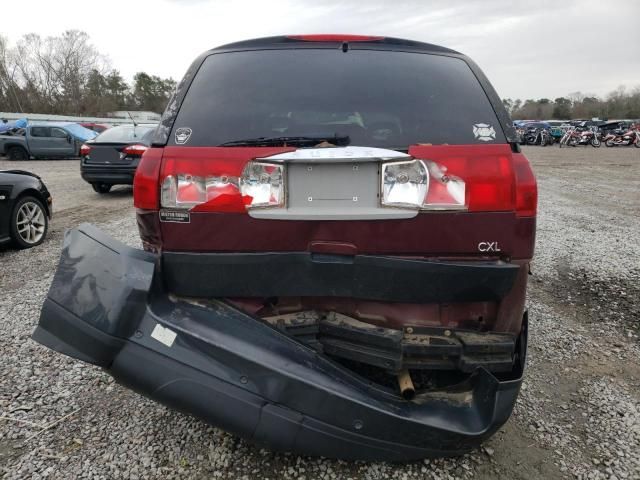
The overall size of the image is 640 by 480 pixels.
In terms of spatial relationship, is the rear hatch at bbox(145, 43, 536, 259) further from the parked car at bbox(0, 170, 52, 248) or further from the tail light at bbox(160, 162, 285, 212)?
the parked car at bbox(0, 170, 52, 248)

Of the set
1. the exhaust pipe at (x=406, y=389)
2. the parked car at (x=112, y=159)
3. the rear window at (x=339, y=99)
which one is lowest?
the exhaust pipe at (x=406, y=389)

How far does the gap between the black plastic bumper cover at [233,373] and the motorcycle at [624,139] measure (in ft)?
114

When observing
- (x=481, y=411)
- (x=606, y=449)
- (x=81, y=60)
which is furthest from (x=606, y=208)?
(x=81, y=60)

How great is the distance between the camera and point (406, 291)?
181cm

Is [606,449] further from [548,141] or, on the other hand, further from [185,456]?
[548,141]

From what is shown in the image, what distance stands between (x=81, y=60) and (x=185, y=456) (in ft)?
250

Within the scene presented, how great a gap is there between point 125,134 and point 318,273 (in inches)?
364

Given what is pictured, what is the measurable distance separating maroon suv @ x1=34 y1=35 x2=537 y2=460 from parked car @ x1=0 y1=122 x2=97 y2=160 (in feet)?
68.5

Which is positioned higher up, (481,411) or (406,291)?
(406,291)

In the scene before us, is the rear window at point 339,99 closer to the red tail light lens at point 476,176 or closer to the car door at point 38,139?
the red tail light lens at point 476,176

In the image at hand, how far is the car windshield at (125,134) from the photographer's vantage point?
934cm

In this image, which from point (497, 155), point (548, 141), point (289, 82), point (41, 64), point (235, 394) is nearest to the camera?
point (235, 394)

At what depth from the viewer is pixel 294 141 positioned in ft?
6.04

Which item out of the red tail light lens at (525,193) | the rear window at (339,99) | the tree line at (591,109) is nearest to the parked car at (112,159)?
the rear window at (339,99)
